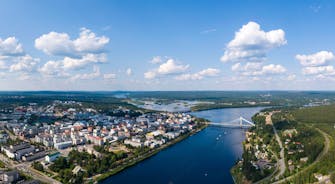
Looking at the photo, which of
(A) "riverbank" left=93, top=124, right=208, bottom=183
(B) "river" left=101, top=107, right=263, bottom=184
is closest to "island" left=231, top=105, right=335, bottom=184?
(B) "river" left=101, top=107, right=263, bottom=184

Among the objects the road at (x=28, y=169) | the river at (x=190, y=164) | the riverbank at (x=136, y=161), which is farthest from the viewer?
the riverbank at (x=136, y=161)

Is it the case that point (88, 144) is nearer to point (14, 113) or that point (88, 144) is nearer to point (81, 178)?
Answer: point (81, 178)

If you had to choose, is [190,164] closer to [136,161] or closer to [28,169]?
[136,161]

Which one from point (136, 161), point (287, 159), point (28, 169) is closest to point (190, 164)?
point (136, 161)

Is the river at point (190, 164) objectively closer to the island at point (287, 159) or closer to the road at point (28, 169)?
the island at point (287, 159)

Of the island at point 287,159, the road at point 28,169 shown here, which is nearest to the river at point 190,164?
the island at point 287,159

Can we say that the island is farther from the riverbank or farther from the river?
the riverbank
